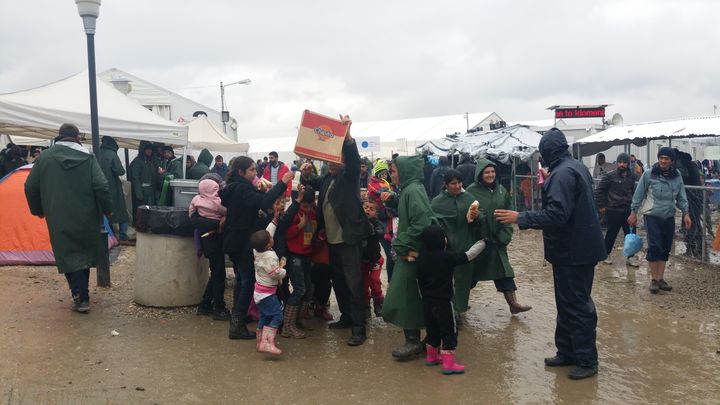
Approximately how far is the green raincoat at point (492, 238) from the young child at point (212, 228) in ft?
8.65

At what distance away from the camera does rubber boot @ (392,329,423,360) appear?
519 centimetres

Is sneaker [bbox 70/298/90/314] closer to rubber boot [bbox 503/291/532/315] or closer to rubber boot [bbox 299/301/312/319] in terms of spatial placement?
rubber boot [bbox 299/301/312/319]

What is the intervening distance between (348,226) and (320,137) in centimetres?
90

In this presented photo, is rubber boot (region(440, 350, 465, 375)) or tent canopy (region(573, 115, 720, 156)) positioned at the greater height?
tent canopy (region(573, 115, 720, 156))

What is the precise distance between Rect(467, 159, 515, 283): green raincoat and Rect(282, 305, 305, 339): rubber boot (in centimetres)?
190

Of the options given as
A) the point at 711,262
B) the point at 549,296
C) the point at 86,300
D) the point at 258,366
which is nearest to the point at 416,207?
the point at 258,366

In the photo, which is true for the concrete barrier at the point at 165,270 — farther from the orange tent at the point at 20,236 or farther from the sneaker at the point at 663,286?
the sneaker at the point at 663,286

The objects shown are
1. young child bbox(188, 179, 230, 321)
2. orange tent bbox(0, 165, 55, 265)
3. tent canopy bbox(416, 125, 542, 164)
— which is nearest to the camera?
young child bbox(188, 179, 230, 321)

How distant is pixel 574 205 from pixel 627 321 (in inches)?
93.2

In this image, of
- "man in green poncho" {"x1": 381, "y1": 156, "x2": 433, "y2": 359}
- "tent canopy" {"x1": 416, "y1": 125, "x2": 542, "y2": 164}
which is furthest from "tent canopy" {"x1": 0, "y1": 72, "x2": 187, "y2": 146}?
"tent canopy" {"x1": 416, "y1": 125, "x2": 542, "y2": 164}

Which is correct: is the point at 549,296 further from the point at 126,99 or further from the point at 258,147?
the point at 258,147

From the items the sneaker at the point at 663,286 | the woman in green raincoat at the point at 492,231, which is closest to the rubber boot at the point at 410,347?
the woman in green raincoat at the point at 492,231

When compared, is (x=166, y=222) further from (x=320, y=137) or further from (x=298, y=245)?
(x=320, y=137)

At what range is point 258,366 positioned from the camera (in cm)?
507
